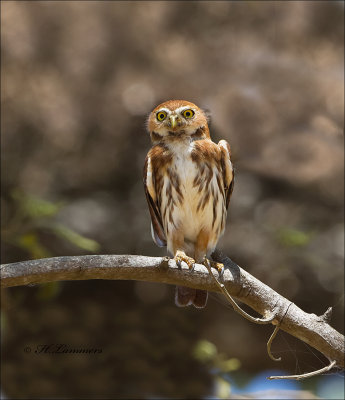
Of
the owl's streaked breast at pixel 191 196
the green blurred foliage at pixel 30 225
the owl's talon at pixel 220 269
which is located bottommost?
the green blurred foliage at pixel 30 225

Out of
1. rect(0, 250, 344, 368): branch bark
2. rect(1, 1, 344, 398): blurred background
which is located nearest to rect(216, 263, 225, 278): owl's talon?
rect(0, 250, 344, 368): branch bark

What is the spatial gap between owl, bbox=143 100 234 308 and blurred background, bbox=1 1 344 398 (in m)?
1.19

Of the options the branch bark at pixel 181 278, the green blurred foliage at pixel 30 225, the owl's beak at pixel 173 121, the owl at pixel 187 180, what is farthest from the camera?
the green blurred foliage at pixel 30 225

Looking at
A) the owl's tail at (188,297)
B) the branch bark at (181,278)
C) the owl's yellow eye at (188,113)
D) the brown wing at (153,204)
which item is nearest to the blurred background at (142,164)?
the brown wing at (153,204)

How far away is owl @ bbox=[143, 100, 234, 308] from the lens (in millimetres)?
2438

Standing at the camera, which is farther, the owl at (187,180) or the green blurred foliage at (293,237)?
the green blurred foliage at (293,237)

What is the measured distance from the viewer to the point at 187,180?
100 inches

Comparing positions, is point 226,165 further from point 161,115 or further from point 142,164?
point 142,164

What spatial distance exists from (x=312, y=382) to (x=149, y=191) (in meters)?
1.21

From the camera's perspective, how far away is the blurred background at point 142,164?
384cm

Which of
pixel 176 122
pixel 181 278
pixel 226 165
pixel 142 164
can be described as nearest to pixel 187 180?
pixel 226 165

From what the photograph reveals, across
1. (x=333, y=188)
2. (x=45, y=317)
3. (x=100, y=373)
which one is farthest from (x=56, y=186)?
(x=333, y=188)

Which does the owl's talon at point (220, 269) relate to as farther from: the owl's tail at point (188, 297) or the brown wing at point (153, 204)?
the brown wing at point (153, 204)

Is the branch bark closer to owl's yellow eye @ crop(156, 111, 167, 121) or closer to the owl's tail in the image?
the owl's tail
